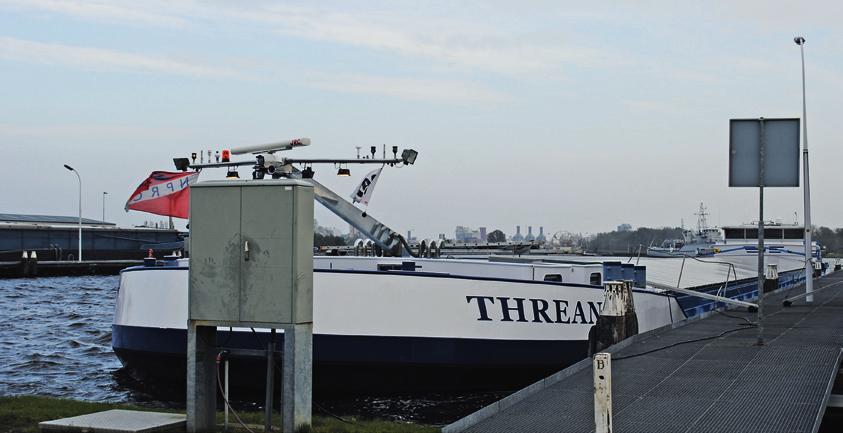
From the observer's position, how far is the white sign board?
14227mm

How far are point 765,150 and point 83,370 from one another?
14.5 metres

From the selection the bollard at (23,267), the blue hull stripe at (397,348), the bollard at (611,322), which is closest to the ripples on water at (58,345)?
the blue hull stripe at (397,348)

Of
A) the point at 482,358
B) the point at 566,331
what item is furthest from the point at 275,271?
the point at 566,331

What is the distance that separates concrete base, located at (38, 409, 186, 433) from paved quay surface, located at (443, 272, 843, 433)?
9.09 feet

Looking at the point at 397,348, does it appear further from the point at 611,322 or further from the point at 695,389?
the point at 695,389

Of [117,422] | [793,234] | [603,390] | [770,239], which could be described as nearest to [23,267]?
[770,239]

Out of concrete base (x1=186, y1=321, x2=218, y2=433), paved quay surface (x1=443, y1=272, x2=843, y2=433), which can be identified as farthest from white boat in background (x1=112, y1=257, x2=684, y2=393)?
concrete base (x1=186, y1=321, x2=218, y2=433)

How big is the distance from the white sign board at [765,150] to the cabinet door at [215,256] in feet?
25.8

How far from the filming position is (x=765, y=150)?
47.0ft

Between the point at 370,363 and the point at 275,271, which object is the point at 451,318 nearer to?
the point at 370,363

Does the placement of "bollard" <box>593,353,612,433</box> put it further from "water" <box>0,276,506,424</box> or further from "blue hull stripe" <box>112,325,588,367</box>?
"blue hull stripe" <box>112,325,588,367</box>

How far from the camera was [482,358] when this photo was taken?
1630 cm

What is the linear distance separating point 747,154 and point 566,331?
15.7ft

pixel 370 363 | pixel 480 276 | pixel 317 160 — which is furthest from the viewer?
pixel 317 160
